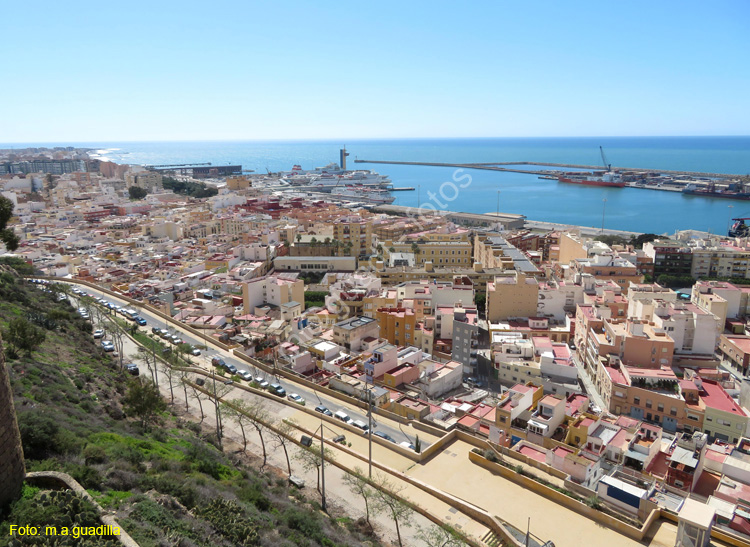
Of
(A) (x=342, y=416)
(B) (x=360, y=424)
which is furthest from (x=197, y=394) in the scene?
(B) (x=360, y=424)

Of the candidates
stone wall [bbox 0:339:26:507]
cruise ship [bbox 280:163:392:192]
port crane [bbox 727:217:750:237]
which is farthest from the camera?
cruise ship [bbox 280:163:392:192]

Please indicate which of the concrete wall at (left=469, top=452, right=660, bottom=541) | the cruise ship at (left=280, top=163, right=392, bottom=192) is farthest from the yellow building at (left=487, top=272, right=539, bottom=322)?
the cruise ship at (left=280, top=163, right=392, bottom=192)

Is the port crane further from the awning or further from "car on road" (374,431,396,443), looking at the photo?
"car on road" (374,431,396,443)

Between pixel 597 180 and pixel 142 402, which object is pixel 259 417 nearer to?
pixel 142 402

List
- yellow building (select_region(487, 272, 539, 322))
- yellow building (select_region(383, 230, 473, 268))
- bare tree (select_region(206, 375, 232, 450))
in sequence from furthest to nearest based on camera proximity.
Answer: yellow building (select_region(383, 230, 473, 268)) → yellow building (select_region(487, 272, 539, 322)) → bare tree (select_region(206, 375, 232, 450))

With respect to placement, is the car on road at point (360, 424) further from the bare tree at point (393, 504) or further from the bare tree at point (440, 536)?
the bare tree at point (440, 536)

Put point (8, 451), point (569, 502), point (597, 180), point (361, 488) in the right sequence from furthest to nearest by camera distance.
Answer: point (597, 180) < point (569, 502) < point (361, 488) < point (8, 451)
